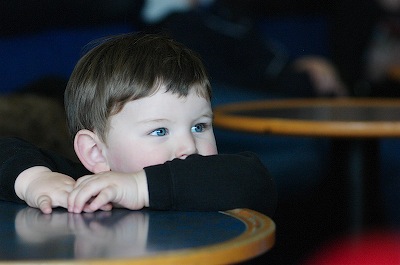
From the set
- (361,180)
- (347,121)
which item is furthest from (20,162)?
(361,180)

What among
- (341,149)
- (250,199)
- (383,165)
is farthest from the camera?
(383,165)

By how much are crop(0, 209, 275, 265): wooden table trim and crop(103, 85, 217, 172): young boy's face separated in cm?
25

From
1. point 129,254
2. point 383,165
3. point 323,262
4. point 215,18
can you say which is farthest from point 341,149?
point 129,254

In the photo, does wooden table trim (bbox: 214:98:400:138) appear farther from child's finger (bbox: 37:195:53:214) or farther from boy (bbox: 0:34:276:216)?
child's finger (bbox: 37:195:53:214)

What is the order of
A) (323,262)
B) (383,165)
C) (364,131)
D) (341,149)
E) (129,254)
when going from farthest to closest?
(383,165), (323,262), (341,149), (364,131), (129,254)

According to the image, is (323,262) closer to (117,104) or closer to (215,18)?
(215,18)

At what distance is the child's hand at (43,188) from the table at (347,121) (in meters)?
1.16

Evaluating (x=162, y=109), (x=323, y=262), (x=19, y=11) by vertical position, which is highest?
(x=19, y=11)

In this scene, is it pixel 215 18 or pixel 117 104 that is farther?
pixel 215 18

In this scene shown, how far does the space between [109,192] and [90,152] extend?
0.24 m

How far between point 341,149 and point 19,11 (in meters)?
1.24

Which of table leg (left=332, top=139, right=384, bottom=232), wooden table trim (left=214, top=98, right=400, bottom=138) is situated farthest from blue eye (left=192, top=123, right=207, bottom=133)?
table leg (left=332, top=139, right=384, bottom=232)

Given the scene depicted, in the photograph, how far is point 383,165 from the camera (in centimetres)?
388

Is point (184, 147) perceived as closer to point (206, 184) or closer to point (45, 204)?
point (206, 184)
